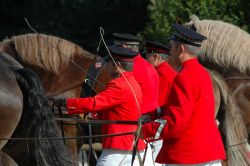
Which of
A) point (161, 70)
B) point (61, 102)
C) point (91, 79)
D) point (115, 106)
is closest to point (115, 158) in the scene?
point (115, 106)

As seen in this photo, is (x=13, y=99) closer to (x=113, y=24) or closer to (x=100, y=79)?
(x=100, y=79)

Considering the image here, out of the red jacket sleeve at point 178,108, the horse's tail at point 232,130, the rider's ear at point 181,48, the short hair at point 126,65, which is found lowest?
the horse's tail at point 232,130

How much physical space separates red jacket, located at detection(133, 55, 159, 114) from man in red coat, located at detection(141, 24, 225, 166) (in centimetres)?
175

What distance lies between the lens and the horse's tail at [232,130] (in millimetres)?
7914

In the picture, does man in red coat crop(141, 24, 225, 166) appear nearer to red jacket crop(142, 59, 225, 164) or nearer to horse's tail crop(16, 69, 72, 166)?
red jacket crop(142, 59, 225, 164)

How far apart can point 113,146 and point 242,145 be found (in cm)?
199

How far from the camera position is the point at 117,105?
643 cm

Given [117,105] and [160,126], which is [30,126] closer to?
[117,105]

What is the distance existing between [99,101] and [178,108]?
3.72 feet

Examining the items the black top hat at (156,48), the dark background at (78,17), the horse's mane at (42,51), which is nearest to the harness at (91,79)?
the horse's mane at (42,51)

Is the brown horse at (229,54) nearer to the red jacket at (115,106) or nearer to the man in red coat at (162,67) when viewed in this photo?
the man in red coat at (162,67)

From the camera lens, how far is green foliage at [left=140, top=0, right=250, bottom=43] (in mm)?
10720

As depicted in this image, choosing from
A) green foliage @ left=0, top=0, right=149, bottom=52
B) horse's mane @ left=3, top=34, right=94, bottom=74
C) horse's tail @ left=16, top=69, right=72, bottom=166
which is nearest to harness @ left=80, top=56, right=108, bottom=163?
horse's mane @ left=3, top=34, right=94, bottom=74

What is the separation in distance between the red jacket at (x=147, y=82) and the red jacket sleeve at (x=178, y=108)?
1.88 meters
